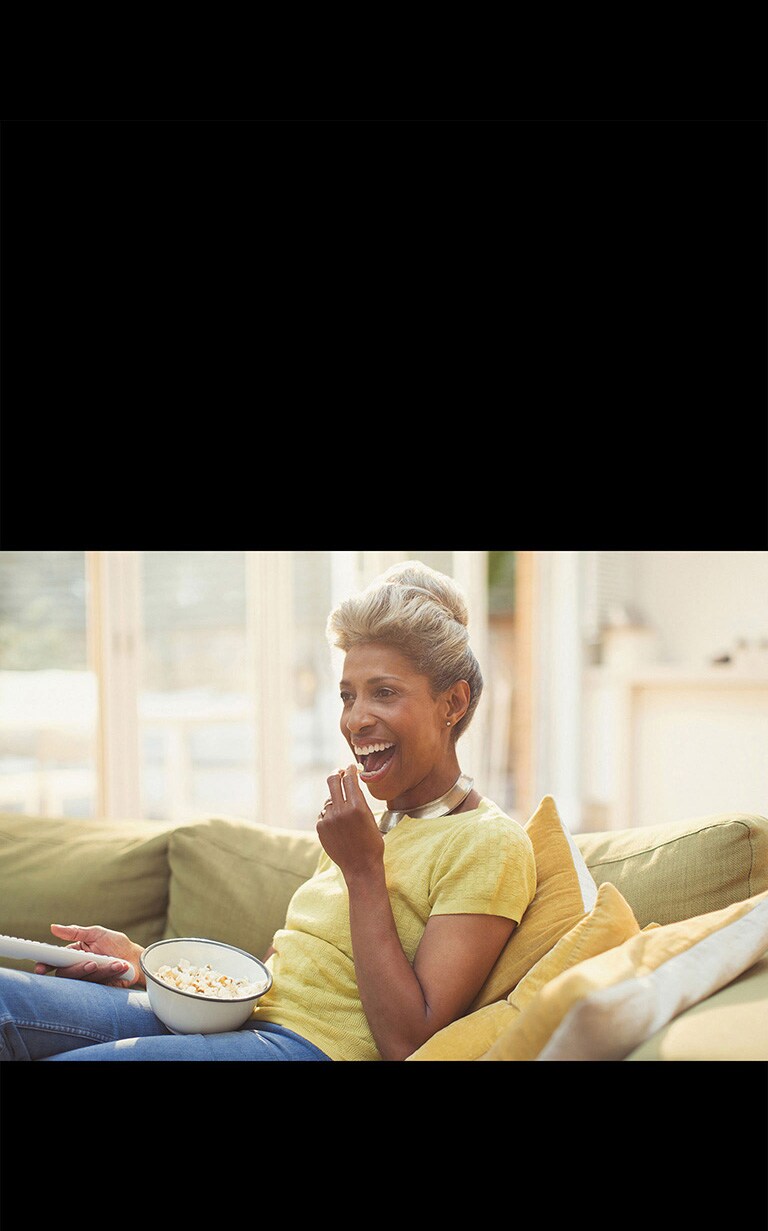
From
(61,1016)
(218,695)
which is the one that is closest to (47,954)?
(61,1016)

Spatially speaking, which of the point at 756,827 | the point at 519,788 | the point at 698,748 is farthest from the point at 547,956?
the point at 519,788

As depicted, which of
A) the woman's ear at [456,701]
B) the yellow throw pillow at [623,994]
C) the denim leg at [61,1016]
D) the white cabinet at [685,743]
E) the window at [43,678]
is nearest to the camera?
the yellow throw pillow at [623,994]

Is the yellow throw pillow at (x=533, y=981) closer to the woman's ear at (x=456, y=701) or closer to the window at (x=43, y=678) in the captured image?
the woman's ear at (x=456, y=701)

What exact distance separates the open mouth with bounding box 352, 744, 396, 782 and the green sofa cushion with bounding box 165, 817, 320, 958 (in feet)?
1.58

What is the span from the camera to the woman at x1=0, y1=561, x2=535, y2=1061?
1.30m

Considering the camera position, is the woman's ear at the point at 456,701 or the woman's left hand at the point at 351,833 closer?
the woman's left hand at the point at 351,833

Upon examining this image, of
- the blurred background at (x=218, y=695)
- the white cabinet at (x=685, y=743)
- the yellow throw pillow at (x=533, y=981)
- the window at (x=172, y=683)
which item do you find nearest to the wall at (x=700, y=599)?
the blurred background at (x=218, y=695)

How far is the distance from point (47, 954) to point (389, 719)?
22.3 inches

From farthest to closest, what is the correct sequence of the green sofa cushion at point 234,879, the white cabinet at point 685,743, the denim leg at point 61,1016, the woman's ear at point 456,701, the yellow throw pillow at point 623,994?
the white cabinet at point 685,743 → the green sofa cushion at point 234,879 → the woman's ear at point 456,701 → the denim leg at point 61,1016 → the yellow throw pillow at point 623,994

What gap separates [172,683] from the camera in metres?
3.75

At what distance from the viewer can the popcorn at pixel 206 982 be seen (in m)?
1.40

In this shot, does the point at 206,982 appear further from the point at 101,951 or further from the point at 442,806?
the point at 442,806

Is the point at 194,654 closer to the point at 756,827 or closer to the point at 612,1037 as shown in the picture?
the point at 756,827
